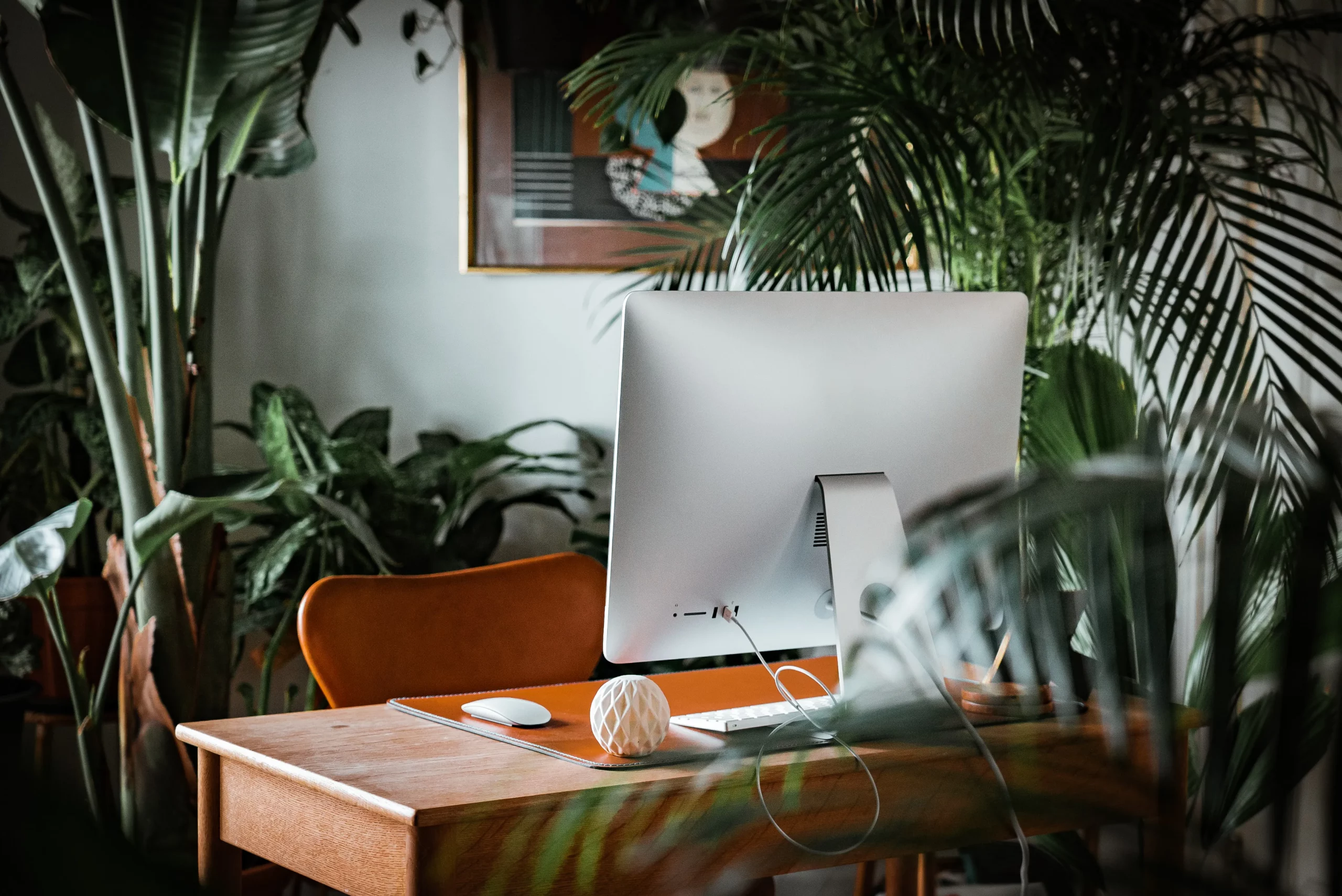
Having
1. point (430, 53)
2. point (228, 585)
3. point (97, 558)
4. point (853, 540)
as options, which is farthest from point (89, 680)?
point (853, 540)

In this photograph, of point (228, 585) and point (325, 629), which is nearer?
point (325, 629)

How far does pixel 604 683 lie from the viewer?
137 cm

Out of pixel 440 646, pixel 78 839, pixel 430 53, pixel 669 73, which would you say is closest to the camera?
pixel 78 839

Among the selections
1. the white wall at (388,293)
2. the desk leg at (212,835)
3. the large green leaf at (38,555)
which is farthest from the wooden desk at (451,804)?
Result: the white wall at (388,293)

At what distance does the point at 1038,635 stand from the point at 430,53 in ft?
9.04

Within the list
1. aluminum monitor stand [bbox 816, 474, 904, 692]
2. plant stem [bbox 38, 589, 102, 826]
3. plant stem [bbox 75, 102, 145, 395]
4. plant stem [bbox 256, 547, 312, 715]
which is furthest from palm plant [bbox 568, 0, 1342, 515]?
plant stem [bbox 38, 589, 102, 826]

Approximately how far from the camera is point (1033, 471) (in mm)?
499

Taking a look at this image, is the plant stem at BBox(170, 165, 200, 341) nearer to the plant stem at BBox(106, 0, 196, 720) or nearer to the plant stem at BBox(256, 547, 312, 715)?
the plant stem at BBox(106, 0, 196, 720)

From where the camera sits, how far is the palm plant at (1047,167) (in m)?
1.88

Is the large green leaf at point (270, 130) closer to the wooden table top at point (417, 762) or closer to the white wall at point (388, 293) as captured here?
the white wall at point (388, 293)

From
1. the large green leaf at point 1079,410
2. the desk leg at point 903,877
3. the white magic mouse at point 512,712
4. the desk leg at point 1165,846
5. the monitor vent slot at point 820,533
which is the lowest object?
the desk leg at point 903,877

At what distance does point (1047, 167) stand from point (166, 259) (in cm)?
149

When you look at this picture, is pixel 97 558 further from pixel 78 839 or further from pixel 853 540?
pixel 78 839

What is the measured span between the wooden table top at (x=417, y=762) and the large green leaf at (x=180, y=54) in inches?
39.0
